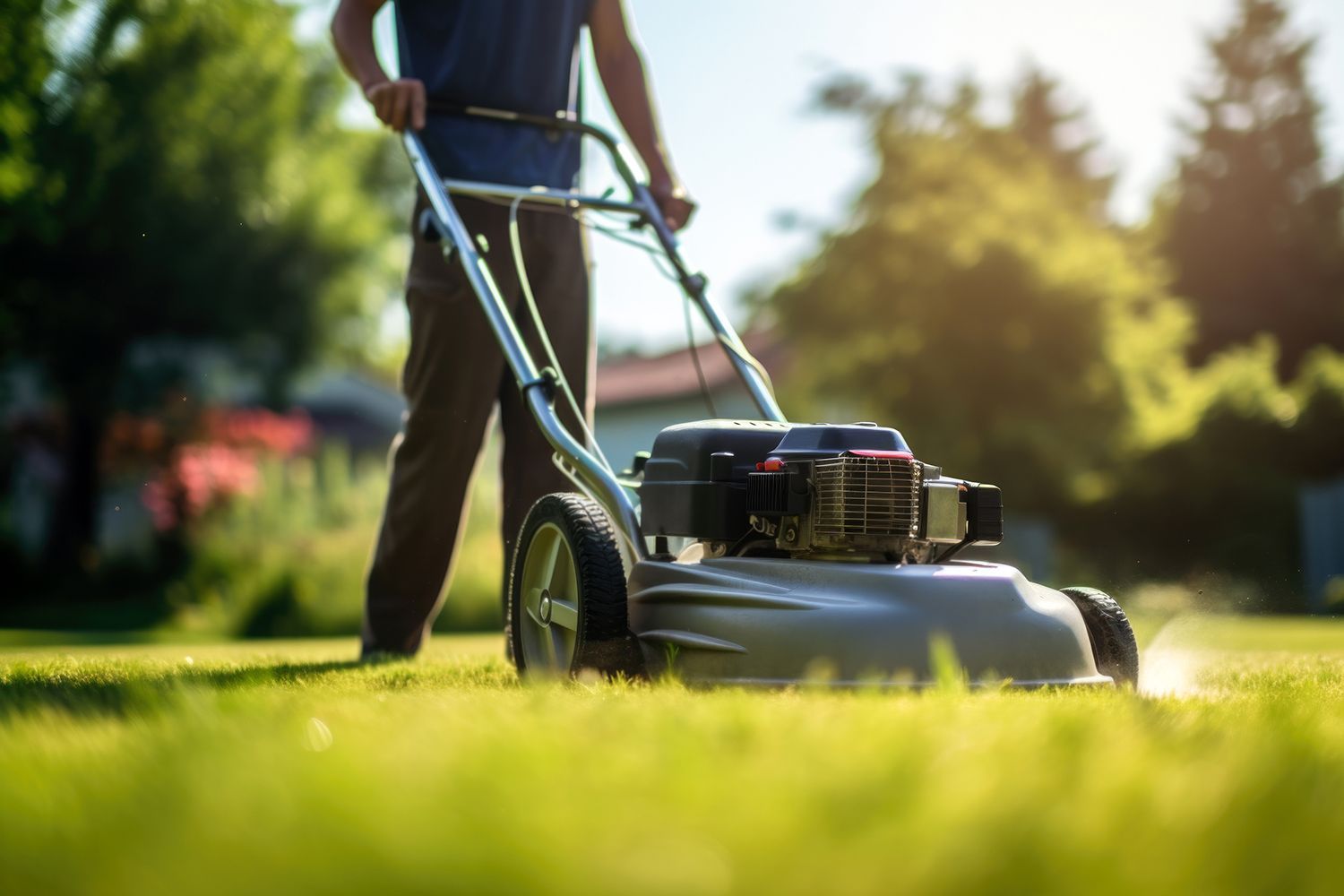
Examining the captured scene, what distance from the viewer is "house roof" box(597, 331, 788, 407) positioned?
19.0 m

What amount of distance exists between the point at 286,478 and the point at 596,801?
14074mm

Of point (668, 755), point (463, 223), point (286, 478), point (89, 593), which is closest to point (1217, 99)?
point (286, 478)

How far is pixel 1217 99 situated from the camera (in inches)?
1110

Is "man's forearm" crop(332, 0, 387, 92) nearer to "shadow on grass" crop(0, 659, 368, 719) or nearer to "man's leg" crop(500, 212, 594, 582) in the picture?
"man's leg" crop(500, 212, 594, 582)

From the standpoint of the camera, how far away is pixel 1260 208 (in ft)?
88.4

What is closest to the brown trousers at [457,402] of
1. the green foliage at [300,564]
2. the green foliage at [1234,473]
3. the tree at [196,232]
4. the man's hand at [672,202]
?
the man's hand at [672,202]

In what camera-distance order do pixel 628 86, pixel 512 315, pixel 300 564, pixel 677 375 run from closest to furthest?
pixel 512 315
pixel 628 86
pixel 300 564
pixel 677 375

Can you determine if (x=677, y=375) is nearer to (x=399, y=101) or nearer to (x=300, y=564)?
(x=300, y=564)

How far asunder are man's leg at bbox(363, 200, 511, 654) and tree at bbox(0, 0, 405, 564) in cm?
751

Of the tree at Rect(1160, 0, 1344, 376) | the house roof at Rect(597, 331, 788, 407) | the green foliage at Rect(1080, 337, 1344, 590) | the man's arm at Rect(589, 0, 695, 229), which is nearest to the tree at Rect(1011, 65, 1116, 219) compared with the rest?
the tree at Rect(1160, 0, 1344, 376)

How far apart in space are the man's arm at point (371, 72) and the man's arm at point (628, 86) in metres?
0.59

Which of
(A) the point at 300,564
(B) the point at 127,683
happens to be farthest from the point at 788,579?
(A) the point at 300,564

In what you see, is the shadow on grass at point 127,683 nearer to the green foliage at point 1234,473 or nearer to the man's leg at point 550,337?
the man's leg at point 550,337

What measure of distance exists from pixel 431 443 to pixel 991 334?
36.9 ft
